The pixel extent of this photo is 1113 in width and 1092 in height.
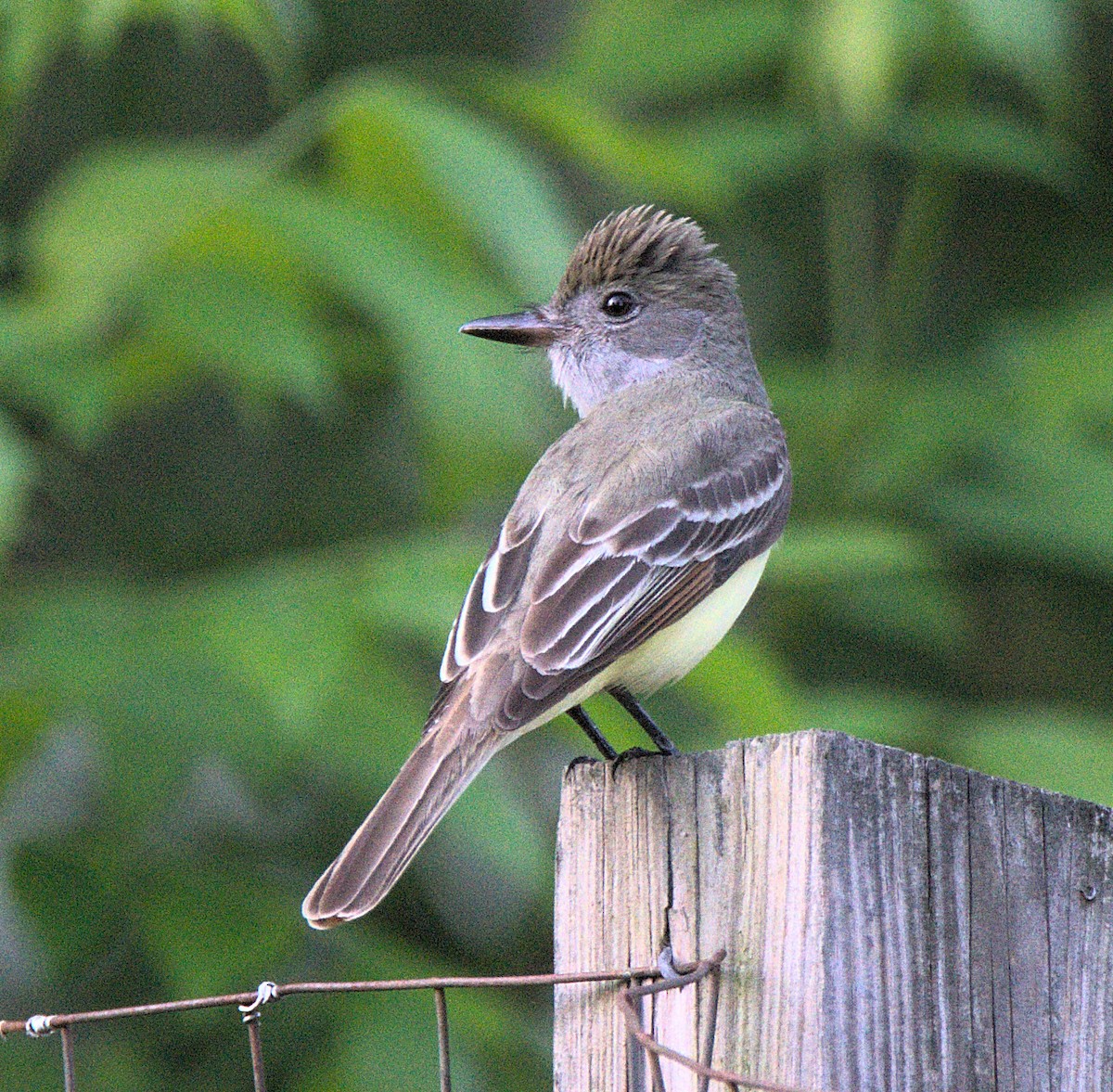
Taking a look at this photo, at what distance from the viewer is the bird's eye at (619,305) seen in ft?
14.9

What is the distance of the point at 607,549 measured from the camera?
10.9ft

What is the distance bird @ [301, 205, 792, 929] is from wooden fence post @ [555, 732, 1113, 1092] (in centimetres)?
61

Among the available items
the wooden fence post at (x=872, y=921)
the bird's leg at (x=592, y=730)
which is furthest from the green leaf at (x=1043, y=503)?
the wooden fence post at (x=872, y=921)

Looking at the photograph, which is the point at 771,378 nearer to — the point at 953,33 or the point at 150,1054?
the point at 953,33

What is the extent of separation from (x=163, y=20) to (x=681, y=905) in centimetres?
467

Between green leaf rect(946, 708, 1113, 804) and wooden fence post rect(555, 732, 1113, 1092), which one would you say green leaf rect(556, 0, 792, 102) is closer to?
green leaf rect(946, 708, 1113, 804)

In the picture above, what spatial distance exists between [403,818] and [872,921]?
95 centimetres

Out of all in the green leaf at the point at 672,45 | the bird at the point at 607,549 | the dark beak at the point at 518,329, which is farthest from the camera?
the green leaf at the point at 672,45

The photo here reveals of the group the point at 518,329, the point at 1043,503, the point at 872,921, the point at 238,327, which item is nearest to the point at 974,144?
the point at 1043,503

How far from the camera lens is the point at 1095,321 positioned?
16.0 ft

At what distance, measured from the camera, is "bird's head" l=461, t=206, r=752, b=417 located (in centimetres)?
448

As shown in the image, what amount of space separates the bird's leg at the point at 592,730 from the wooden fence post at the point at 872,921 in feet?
3.80

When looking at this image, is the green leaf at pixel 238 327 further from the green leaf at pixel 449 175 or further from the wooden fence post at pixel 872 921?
the wooden fence post at pixel 872 921

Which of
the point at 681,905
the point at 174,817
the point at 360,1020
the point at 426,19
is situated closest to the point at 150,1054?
the point at 174,817
